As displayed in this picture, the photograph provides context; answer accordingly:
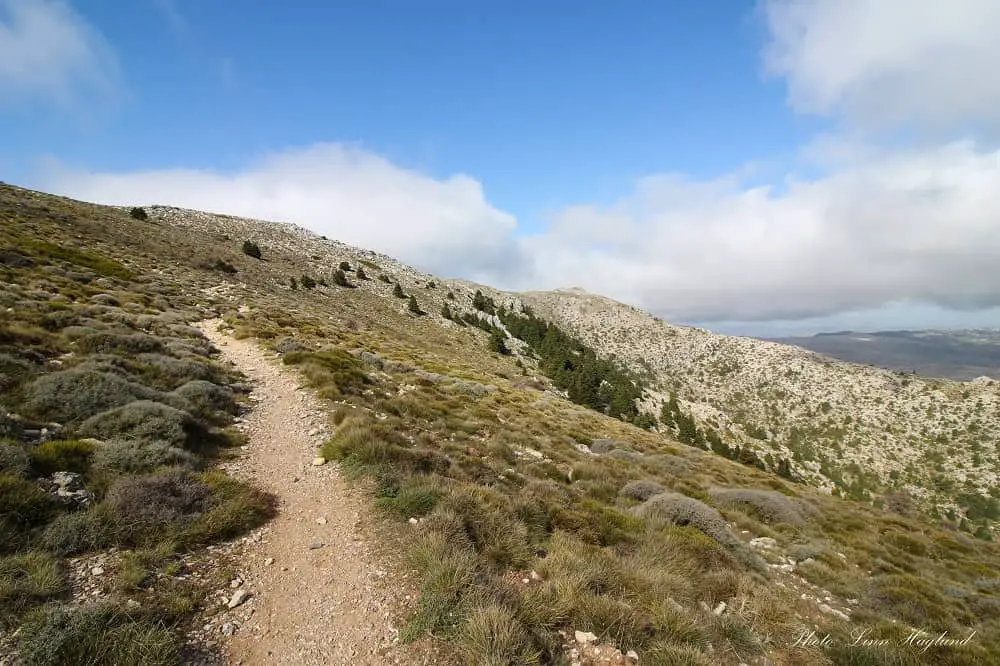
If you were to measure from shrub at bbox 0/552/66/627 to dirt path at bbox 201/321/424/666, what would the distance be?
2.06 m


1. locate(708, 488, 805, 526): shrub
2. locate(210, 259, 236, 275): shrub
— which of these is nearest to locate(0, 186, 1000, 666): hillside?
locate(708, 488, 805, 526): shrub

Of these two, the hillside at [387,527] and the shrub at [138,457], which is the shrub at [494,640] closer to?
the hillside at [387,527]

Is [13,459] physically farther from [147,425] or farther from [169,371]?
[169,371]

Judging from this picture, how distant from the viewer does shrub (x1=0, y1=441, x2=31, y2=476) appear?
6.62 m

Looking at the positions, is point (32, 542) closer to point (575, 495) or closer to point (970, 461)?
point (575, 495)

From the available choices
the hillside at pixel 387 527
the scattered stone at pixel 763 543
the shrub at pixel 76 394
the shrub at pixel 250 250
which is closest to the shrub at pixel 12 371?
the hillside at pixel 387 527

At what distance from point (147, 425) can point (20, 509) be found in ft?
12.1

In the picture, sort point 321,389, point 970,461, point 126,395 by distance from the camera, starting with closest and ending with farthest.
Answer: point 126,395 → point 321,389 → point 970,461

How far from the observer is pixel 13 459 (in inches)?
269

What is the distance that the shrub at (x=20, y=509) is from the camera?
5.61 meters

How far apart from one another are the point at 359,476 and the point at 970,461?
288ft

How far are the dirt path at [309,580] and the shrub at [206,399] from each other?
2119 mm

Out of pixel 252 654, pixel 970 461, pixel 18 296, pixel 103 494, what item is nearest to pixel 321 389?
pixel 103 494

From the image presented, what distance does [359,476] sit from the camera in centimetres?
962
